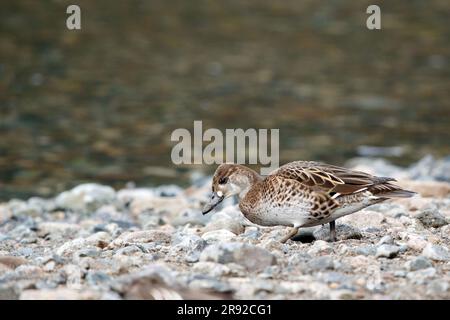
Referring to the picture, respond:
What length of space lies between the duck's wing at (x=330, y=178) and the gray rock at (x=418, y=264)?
104 centimetres

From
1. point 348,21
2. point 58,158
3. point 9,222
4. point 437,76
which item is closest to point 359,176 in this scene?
point 9,222

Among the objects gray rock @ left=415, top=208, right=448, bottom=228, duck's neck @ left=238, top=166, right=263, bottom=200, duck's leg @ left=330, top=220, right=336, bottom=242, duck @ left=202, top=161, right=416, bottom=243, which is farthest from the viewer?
gray rock @ left=415, top=208, right=448, bottom=228

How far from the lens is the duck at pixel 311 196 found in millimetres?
7488

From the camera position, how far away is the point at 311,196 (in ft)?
24.5

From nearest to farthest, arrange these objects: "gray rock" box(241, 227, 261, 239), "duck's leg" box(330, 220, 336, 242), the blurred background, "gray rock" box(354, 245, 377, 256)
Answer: "gray rock" box(354, 245, 377, 256)
"duck's leg" box(330, 220, 336, 242)
"gray rock" box(241, 227, 261, 239)
the blurred background

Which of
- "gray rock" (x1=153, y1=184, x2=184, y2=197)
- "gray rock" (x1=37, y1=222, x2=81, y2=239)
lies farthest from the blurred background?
"gray rock" (x1=37, y1=222, x2=81, y2=239)

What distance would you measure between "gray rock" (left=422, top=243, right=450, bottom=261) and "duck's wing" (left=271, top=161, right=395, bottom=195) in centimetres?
80

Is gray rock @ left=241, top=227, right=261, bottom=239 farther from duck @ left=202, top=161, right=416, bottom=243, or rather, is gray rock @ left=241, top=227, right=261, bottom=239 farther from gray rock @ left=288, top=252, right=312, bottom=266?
gray rock @ left=288, top=252, right=312, bottom=266

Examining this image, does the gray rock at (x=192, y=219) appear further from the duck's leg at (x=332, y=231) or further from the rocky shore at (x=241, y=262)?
the duck's leg at (x=332, y=231)

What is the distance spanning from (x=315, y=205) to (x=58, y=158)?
9.76m

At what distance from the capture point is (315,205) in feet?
24.4

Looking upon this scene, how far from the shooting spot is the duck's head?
26.3 ft

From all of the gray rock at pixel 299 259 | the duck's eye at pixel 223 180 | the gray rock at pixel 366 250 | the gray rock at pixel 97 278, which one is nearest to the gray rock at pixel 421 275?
the gray rock at pixel 366 250
